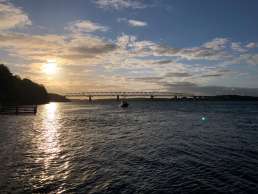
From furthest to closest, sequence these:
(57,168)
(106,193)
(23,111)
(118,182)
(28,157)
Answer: (23,111), (28,157), (57,168), (118,182), (106,193)

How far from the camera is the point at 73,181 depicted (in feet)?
59.6

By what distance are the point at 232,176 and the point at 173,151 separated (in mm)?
9725

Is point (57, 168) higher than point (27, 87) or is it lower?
lower

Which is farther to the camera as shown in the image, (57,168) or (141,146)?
(141,146)

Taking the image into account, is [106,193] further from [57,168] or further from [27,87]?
[27,87]

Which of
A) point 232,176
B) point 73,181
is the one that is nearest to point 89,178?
point 73,181

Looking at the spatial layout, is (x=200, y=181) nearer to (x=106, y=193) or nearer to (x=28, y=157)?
(x=106, y=193)

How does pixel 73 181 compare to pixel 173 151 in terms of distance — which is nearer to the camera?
pixel 73 181

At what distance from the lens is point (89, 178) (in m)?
18.9

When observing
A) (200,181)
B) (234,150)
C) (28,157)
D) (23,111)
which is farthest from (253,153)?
(23,111)

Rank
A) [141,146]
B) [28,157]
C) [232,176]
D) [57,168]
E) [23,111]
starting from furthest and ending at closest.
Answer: [23,111] → [141,146] → [28,157] → [57,168] → [232,176]

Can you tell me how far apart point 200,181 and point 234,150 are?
1310cm

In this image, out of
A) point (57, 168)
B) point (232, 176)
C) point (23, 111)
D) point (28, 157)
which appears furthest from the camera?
point (23, 111)

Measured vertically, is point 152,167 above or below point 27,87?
below
